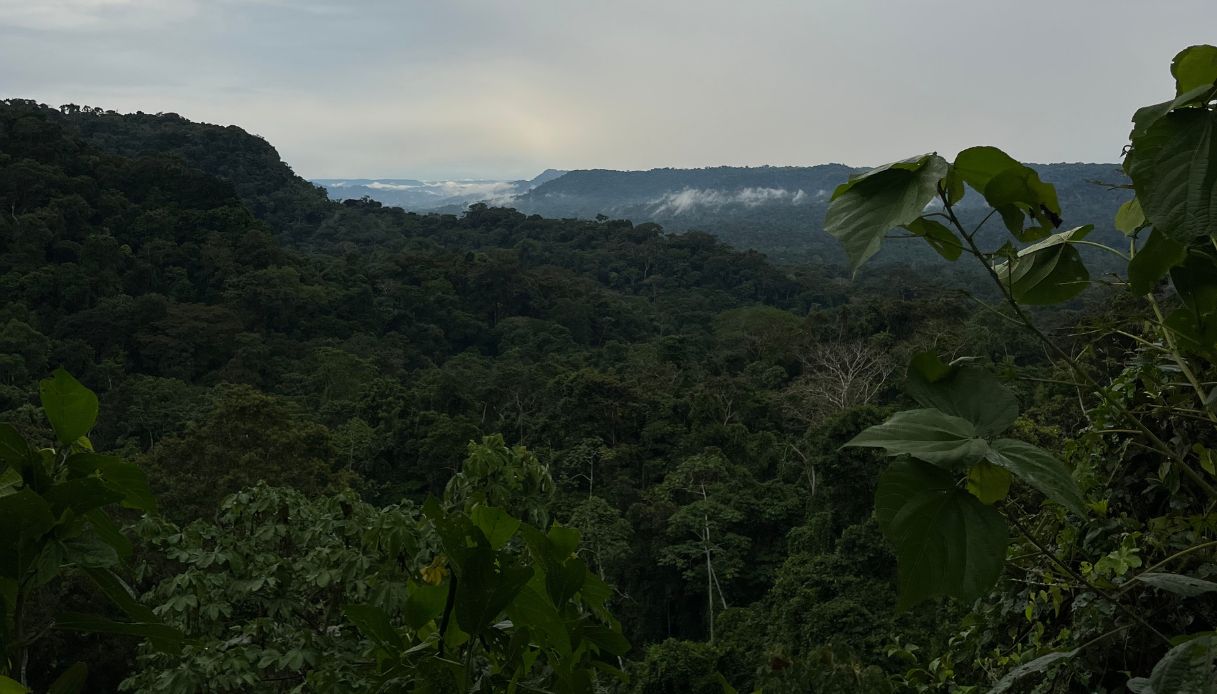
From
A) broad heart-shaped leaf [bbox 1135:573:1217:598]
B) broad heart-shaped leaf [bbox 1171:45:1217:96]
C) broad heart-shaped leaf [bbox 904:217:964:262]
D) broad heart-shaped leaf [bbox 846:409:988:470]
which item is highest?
broad heart-shaped leaf [bbox 1171:45:1217:96]

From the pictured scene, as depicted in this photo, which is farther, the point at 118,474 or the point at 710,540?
the point at 710,540

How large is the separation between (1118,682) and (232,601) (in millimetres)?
2914

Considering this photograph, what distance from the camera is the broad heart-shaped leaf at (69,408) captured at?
0.40m

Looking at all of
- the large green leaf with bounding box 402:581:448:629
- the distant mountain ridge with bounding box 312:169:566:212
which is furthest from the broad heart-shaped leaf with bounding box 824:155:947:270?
the distant mountain ridge with bounding box 312:169:566:212

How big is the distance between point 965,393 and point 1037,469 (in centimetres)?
5

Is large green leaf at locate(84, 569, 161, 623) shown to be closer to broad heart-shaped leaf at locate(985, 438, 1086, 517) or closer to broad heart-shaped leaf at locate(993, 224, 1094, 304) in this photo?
broad heart-shaped leaf at locate(985, 438, 1086, 517)

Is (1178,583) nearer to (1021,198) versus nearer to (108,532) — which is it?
(1021,198)

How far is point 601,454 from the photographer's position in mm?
12484

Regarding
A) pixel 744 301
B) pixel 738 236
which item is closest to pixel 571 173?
pixel 738 236

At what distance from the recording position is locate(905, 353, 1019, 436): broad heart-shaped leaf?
0.37 meters

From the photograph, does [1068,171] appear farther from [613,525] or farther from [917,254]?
[613,525]

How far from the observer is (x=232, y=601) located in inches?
117

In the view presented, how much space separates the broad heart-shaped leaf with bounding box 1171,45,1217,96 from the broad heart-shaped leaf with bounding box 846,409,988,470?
0.18m

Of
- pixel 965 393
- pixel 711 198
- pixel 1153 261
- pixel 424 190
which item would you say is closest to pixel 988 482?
pixel 965 393
